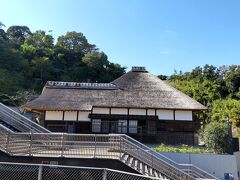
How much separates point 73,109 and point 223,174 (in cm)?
1237

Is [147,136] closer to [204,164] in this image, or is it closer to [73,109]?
[73,109]

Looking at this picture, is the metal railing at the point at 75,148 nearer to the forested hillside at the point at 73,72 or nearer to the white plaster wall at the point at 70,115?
the white plaster wall at the point at 70,115

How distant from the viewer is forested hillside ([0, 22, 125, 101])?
45.2 metres

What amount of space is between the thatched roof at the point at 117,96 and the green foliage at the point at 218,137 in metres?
5.73

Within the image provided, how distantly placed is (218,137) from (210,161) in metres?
2.13

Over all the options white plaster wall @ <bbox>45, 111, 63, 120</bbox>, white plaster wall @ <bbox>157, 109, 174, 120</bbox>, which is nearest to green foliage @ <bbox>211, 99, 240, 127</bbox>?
white plaster wall @ <bbox>157, 109, 174, 120</bbox>

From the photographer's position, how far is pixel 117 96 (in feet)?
84.7

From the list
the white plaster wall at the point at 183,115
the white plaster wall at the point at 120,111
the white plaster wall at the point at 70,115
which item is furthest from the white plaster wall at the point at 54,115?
the white plaster wall at the point at 183,115

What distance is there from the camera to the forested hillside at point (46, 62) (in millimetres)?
45188

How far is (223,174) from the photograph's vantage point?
16.3m

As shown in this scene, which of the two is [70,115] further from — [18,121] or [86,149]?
[86,149]

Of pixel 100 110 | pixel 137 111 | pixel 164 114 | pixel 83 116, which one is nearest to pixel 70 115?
pixel 83 116

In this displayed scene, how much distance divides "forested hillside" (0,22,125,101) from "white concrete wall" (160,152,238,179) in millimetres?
29185

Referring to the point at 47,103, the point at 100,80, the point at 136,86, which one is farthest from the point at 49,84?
the point at 100,80
